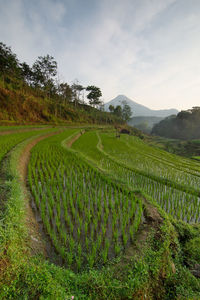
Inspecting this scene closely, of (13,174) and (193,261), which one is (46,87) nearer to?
(13,174)

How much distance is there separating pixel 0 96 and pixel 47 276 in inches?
1029

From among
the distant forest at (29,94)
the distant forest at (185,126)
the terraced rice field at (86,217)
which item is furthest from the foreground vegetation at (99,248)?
the distant forest at (185,126)

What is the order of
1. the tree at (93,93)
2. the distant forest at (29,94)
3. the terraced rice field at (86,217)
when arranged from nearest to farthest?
the terraced rice field at (86,217), the distant forest at (29,94), the tree at (93,93)

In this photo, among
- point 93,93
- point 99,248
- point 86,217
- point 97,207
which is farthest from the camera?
point 93,93

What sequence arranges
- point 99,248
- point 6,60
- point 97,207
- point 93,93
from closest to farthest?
point 99,248
point 97,207
point 6,60
point 93,93

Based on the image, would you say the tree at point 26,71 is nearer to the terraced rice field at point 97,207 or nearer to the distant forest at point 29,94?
the distant forest at point 29,94

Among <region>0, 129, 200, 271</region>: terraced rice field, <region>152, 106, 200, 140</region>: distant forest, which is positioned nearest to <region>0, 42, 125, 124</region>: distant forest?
<region>0, 129, 200, 271</region>: terraced rice field

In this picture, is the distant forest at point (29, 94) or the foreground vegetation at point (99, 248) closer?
the foreground vegetation at point (99, 248)

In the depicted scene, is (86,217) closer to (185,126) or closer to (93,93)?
(93,93)

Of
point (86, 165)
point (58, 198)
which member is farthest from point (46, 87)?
point (58, 198)

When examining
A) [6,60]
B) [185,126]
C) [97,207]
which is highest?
[6,60]

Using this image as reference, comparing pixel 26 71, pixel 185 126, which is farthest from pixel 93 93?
pixel 185 126

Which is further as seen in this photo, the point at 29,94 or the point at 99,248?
the point at 29,94

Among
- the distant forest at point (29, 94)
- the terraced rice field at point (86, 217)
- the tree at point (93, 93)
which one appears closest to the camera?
the terraced rice field at point (86, 217)
